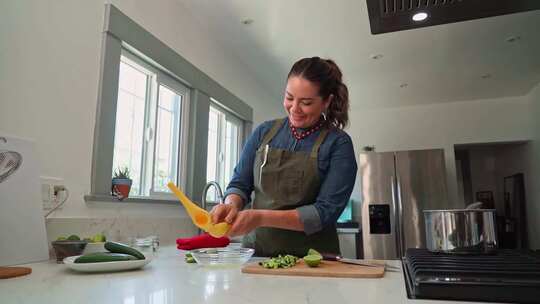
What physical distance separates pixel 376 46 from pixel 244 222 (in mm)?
2328

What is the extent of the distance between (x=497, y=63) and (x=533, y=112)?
1141mm

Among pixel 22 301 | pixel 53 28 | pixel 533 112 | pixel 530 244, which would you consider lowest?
pixel 530 244

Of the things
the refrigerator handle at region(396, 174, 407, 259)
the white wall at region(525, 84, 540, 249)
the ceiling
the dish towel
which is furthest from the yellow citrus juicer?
the white wall at region(525, 84, 540, 249)

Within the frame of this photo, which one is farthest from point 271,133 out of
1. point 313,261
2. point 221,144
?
point 221,144

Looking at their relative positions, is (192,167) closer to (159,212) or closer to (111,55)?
(159,212)

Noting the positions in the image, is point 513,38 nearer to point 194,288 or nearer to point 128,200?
point 128,200

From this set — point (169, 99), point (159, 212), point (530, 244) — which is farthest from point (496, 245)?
point (530, 244)

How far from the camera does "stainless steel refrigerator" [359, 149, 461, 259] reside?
3.55 meters

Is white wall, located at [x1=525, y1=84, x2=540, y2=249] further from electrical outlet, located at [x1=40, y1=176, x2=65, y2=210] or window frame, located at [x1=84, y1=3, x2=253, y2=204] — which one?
electrical outlet, located at [x1=40, y1=176, x2=65, y2=210]

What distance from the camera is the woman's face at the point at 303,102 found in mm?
1125

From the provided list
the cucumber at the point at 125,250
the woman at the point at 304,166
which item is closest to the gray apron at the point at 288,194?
the woman at the point at 304,166

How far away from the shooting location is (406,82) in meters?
3.54

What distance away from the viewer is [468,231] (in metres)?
0.95

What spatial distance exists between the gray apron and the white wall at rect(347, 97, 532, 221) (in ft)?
11.1
